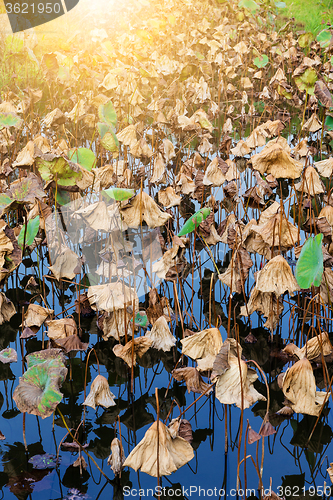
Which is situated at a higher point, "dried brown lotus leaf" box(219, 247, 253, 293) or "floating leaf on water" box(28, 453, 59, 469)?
"dried brown lotus leaf" box(219, 247, 253, 293)

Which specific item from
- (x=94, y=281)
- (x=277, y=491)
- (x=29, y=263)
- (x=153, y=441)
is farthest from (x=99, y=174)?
(x=277, y=491)

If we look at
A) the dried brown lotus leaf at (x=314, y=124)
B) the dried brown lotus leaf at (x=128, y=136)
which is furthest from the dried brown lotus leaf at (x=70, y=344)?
the dried brown lotus leaf at (x=314, y=124)

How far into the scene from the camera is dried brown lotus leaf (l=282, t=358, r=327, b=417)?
3.62ft

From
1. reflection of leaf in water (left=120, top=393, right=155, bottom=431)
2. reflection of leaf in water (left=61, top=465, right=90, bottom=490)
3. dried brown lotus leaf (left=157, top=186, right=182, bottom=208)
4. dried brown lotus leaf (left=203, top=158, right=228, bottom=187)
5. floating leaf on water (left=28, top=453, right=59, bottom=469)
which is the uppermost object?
dried brown lotus leaf (left=203, top=158, right=228, bottom=187)

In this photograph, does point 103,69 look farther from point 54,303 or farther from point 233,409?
point 233,409

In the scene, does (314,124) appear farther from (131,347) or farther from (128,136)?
(131,347)

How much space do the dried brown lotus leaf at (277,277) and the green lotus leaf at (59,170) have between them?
0.64 m

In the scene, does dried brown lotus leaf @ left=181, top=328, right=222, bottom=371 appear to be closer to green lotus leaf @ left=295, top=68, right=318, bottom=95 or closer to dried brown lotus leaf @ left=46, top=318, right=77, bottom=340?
dried brown lotus leaf @ left=46, top=318, right=77, bottom=340

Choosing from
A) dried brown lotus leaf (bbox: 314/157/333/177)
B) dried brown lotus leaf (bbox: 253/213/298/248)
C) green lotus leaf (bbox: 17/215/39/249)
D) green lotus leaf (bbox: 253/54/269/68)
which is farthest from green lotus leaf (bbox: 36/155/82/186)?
green lotus leaf (bbox: 253/54/269/68)

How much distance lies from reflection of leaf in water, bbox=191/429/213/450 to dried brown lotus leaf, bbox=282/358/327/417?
259mm

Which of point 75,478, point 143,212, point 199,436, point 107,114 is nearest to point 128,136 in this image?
point 107,114

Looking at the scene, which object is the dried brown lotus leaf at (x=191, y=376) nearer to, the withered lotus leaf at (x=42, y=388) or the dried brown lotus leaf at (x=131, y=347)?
the dried brown lotus leaf at (x=131, y=347)

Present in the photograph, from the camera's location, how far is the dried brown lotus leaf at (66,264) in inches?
62.0

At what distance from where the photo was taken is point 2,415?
4.37 ft
